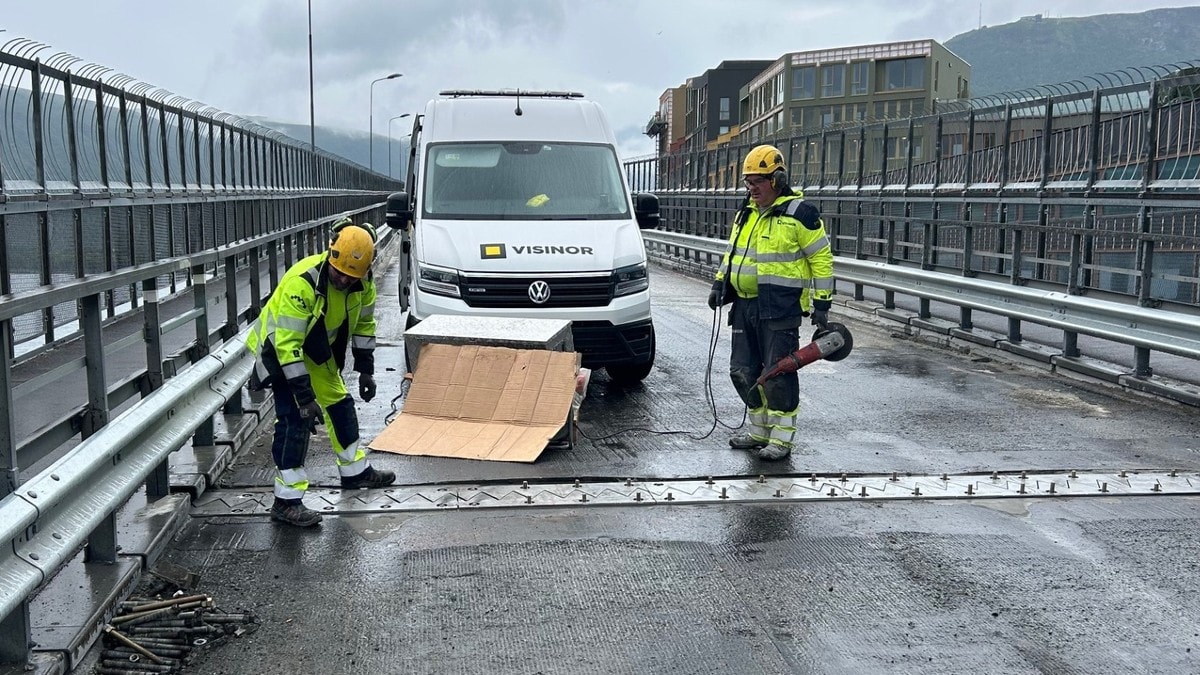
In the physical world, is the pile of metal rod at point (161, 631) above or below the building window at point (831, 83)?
below

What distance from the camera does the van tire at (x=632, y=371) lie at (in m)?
9.95

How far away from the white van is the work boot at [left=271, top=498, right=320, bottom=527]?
3.55 m

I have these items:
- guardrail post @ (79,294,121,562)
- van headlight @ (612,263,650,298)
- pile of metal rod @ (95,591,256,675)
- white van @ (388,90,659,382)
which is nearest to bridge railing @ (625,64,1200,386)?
van headlight @ (612,263,650,298)

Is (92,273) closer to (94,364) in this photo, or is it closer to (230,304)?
(230,304)

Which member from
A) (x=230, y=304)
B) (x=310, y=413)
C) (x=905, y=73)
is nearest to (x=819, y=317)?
(x=310, y=413)

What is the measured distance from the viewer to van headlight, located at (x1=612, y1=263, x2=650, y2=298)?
31.4 ft

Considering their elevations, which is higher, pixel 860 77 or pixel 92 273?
pixel 860 77

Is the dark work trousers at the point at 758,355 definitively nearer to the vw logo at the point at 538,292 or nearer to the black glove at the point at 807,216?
the black glove at the point at 807,216

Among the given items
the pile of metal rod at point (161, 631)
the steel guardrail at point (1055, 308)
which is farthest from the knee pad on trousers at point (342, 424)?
the steel guardrail at point (1055, 308)

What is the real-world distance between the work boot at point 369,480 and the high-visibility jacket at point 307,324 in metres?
0.64

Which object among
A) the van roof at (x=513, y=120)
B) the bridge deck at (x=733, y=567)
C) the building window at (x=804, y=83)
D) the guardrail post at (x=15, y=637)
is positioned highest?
the building window at (x=804, y=83)

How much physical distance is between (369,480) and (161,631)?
228 centimetres

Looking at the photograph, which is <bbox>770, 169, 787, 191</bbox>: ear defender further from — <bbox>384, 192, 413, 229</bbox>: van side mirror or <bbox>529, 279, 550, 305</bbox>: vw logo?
<bbox>384, 192, 413, 229</bbox>: van side mirror

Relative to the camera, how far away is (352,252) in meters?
5.94
